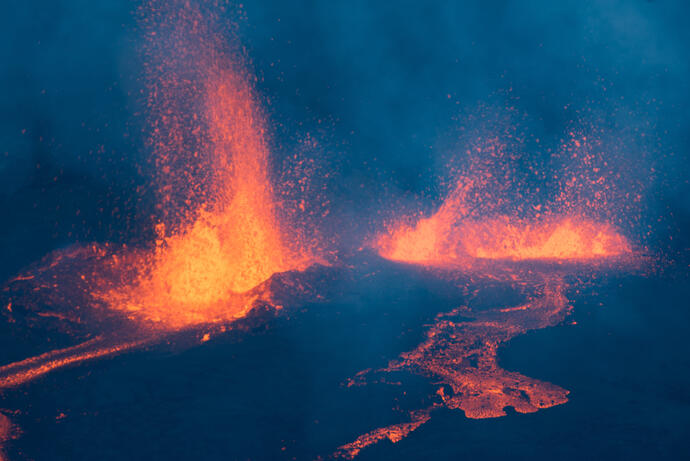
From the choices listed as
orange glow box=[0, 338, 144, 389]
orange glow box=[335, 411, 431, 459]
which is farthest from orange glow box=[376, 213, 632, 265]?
orange glow box=[0, 338, 144, 389]

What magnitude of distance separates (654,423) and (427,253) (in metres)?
4.52

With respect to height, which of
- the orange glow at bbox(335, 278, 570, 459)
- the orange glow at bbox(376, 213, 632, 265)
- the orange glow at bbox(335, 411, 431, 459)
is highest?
the orange glow at bbox(376, 213, 632, 265)

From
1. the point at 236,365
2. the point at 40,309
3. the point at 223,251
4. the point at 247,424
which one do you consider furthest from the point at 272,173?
the point at 247,424

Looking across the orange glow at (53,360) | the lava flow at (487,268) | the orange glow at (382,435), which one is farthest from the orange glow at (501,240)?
the orange glow at (53,360)

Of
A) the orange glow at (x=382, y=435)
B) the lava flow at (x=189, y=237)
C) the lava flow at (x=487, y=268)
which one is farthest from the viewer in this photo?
the lava flow at (x=189, y=237)

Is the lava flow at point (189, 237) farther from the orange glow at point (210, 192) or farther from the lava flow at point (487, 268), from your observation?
the lava flow at point (487, 268)

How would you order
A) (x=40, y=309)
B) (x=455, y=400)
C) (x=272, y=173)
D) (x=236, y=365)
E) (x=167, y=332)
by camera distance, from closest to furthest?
1. (x=455, y=400)
2. (x=236, y=365)
3. (x=167, y=332)
4. (x=40, y=309)
5. (x=272, y=173)

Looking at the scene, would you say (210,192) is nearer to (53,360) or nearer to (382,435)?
(53,360)

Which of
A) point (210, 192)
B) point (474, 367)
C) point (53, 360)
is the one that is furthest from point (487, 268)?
point (53, 360)

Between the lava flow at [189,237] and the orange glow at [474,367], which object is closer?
the orange glow at [474,367]

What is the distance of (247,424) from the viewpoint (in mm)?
4336

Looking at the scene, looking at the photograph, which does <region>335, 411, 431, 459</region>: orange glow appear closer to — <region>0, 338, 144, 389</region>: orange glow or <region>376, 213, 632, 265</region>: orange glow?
<region>0, 338, 144, 389</region>: orange glow

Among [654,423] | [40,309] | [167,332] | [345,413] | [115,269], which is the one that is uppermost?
[115,269]

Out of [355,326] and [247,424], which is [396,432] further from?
[355,326]
